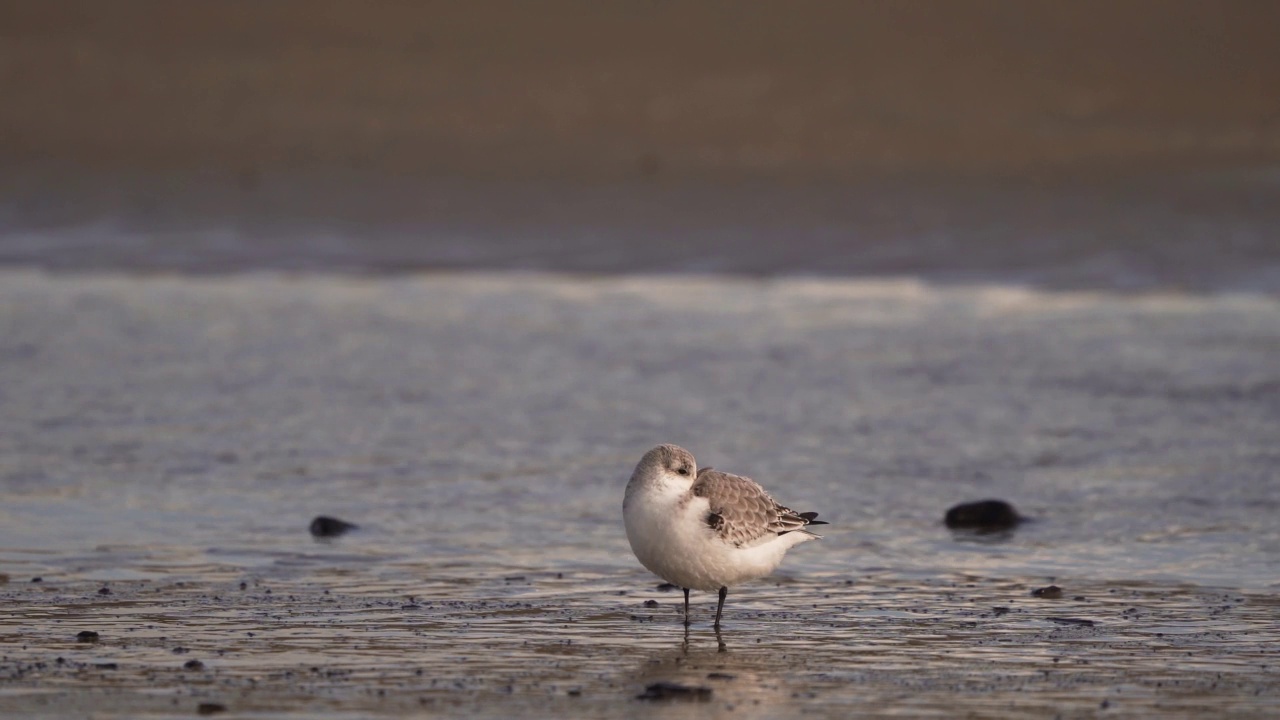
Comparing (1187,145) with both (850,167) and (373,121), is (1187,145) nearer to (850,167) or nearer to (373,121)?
(850,167)

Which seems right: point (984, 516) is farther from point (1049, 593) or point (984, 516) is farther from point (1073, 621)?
point (1073, 621)

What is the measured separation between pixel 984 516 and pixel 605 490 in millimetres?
2341

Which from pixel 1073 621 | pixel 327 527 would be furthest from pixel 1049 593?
pixel 327 527

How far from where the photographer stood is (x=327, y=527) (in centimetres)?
991

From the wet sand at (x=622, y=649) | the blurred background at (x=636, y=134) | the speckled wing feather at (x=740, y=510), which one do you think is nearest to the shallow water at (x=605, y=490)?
the wet sand at (x=622, y=649)

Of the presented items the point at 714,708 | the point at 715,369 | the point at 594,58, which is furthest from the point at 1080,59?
the point at 714,708

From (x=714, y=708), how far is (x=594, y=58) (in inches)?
773

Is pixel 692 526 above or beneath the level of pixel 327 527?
beneath

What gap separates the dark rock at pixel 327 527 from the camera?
9.89 metres

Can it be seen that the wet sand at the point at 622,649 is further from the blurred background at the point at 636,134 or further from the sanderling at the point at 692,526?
the blurred background at the point at 636,134

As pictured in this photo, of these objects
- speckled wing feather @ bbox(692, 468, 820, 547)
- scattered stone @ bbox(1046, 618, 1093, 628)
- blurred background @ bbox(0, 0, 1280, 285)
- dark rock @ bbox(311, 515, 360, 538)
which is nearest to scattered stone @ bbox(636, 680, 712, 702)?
speckled wing feather @ bbox(692, 468, 820, 547)

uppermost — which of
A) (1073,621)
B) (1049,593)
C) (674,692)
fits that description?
(1049,593)

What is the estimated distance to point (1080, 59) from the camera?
25.7 metres

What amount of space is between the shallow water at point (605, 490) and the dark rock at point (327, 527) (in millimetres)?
127
